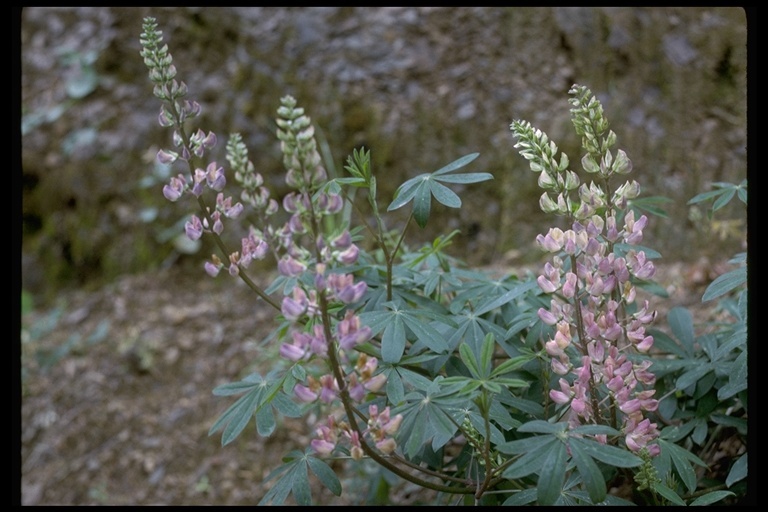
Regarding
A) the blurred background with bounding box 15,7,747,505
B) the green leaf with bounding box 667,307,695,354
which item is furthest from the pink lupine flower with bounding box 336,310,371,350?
the blurred background with bounding box 15,7,747,505

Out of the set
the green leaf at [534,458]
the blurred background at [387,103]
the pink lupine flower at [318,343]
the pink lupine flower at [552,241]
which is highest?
the pink lupine flower at [552,241]

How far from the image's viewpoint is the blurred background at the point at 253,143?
11.5 feet

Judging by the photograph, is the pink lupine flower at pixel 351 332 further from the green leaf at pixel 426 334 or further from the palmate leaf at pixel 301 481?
the palmate leaf at pixel 301 481

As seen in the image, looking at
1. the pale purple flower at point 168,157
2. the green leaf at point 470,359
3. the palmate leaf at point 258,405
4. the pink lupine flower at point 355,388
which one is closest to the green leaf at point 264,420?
the palmate leaf at point 258,405

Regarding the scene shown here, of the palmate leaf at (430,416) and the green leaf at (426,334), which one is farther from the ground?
the green leaf at (426,334)

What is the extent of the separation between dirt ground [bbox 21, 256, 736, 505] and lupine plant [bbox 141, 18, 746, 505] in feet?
3.31

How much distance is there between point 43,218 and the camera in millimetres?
4285

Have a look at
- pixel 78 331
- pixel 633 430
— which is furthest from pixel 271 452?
pixel 633 430

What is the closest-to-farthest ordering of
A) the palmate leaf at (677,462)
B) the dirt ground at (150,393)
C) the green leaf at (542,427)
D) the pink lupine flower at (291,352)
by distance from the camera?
the pink lupine flower at (291,352)
the green leaf at (542,427)
the palmate leaf at (677,462)
the dirt ground at (150,393)

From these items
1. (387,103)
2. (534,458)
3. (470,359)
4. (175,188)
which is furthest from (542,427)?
Answer: (387,103)

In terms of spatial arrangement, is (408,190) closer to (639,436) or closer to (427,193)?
(427,193)

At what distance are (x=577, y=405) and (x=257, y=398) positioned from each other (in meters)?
0.81

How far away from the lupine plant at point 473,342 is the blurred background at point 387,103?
211 centimetres

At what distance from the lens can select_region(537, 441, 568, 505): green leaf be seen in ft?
3.93
